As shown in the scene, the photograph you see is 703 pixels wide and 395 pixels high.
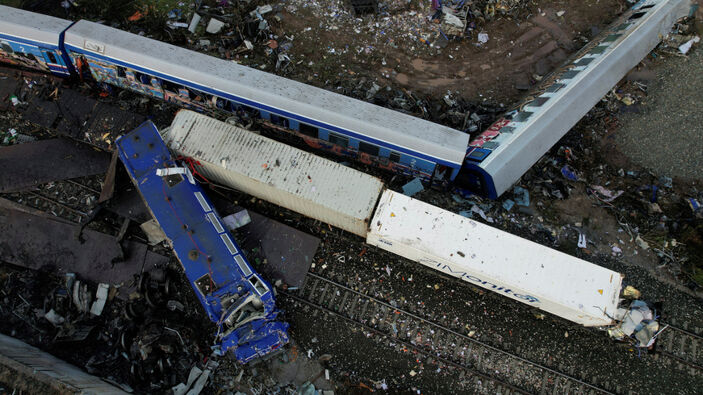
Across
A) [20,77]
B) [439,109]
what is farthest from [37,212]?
[439,109]

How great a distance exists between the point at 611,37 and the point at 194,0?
15.8m

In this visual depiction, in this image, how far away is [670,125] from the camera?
1413 cm

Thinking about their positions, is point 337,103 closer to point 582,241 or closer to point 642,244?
point 582,241

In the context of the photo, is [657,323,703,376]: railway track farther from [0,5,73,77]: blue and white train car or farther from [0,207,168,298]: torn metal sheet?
[0,5,73,77]: blue and white train car

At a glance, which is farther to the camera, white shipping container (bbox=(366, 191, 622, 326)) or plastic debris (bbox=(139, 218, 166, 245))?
plastic debris (bbox=(139, 218, 166, 245))

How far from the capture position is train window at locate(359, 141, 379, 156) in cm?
1164

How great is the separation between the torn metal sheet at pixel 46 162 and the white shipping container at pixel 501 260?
959cm

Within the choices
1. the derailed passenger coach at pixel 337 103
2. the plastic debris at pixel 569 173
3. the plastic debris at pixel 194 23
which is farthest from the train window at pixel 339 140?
the plastic debris at pixel 194 23

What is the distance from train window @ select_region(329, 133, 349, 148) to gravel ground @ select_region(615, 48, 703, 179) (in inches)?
387

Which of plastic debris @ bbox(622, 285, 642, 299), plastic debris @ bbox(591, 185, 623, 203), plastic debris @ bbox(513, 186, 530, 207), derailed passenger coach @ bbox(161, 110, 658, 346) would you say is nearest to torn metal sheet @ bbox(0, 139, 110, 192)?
derailed passenger coach @ bbox(161, 110, 658, 346)

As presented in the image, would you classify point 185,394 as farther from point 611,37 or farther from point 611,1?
point 611,1

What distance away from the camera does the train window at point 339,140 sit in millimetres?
11780

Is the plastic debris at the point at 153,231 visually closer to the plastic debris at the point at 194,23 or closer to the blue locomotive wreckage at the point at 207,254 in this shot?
the blue locomotive wreckage at the point at 207,254

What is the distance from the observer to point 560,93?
12320mm
